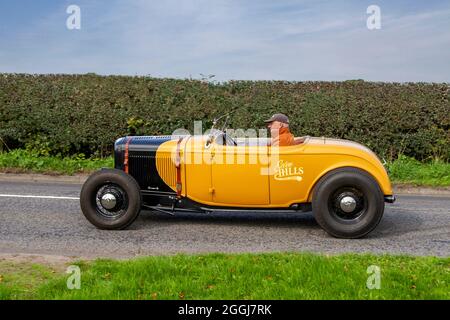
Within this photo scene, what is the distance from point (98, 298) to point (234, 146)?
3087 millimetres

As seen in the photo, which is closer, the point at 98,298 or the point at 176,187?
the point at 98,298

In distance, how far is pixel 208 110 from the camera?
504 inches

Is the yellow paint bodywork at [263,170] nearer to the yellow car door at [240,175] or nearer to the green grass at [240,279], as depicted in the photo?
the yellow car door at [240,175]

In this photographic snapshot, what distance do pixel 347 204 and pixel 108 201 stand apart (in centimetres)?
295

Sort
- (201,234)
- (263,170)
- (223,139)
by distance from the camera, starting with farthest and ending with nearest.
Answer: (223,139) → (201,234) → (263,170)

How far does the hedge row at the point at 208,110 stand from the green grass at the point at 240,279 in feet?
23.7

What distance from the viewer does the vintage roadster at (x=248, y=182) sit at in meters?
6.71

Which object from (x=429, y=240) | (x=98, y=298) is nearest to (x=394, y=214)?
(x=429, y=240)

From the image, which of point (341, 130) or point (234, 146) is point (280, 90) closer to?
point (341, 130)

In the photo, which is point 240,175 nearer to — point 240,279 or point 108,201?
point 108,201

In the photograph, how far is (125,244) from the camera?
642 centimetres

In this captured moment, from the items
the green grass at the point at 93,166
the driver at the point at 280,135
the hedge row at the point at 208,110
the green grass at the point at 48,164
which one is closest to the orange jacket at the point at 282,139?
the driver at the point at 280,135

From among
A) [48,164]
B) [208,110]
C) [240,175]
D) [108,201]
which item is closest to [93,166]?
[48,164]
